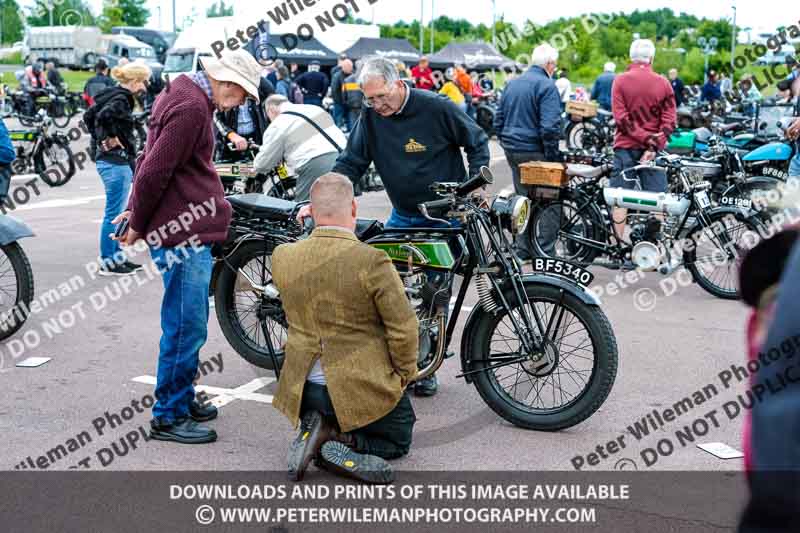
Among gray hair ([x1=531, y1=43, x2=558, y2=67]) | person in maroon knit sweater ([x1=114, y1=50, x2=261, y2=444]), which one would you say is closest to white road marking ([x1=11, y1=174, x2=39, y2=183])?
gray hair ([x1=531, y1=43, x2=558, y2=67])

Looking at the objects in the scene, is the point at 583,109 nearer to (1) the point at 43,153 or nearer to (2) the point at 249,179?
(1) the point at 43,153

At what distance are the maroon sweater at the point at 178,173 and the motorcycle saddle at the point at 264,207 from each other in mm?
898

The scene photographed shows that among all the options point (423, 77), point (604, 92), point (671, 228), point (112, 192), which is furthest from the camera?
point (423, 77)

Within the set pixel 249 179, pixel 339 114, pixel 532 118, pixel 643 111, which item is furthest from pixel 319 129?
pixel 339 114

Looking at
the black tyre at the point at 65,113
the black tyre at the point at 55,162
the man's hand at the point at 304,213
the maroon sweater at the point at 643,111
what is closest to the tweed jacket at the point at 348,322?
the man's hand at the point at 304,213

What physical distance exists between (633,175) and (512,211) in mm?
4590

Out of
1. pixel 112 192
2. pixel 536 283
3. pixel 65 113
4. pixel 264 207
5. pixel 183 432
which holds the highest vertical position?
pixel 264 207

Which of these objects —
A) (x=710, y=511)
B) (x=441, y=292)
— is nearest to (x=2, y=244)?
(x=441, y=292)

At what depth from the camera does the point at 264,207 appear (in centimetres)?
562

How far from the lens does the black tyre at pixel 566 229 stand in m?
8.56

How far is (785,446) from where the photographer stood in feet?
4.82

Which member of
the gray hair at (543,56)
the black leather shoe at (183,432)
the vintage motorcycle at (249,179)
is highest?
the gray hair at (543,56)

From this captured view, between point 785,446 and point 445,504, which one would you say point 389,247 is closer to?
point 445,504

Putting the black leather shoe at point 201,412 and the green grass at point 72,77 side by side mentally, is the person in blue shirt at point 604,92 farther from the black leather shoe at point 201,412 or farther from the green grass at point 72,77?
the green grass at point 72,77
